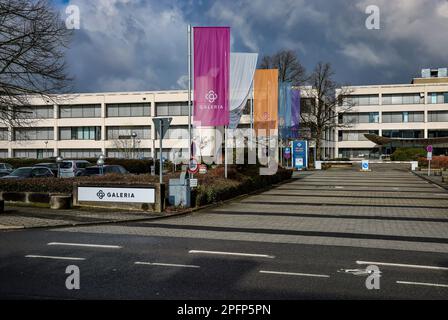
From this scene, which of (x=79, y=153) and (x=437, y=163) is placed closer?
(x=437, y=163)

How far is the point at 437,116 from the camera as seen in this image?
8900 centimetres

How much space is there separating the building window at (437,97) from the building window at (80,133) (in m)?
61.8

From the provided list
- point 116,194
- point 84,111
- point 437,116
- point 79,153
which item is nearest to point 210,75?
point 116,194

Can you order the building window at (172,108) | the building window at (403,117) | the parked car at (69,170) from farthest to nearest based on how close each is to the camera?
the building window at (403,117) → the building window at (172,108) → the parked car at (69,170)

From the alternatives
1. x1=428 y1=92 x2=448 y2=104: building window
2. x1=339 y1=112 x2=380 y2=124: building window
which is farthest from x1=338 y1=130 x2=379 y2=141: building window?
x1=428 y1=92 x2=448 y2=104: building window

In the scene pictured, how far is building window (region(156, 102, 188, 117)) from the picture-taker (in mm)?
82375

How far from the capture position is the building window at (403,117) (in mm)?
90188

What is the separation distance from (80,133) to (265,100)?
60.5 m

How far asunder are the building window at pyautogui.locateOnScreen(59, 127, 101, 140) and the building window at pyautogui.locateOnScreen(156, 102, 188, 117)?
11372 millimetres

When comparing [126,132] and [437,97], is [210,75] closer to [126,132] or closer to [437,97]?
[126,132]

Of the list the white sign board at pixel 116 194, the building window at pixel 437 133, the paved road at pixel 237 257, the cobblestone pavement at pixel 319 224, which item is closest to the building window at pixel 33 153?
the building window at pixel 437 133

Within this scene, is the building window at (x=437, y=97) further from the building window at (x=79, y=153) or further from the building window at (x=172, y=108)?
the building window at (x=79, y=153)

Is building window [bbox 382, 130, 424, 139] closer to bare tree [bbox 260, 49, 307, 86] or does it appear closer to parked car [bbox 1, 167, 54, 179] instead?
bare tree [bbox 260, 49, 307, 86]
